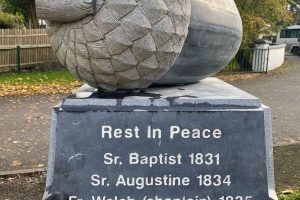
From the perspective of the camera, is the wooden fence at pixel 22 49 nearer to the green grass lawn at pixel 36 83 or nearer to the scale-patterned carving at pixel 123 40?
the green grass lawn at pixel 36 83

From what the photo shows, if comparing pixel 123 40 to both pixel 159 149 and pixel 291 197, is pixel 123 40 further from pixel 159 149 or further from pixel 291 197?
pixel 291 197

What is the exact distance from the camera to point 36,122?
8812 mm

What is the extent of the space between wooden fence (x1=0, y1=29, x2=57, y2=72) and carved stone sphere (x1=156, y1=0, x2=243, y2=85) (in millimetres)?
13521

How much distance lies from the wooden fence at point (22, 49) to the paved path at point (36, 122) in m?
5.42

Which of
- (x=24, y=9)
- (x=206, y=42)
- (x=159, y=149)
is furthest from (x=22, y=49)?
(x=159, y=149)

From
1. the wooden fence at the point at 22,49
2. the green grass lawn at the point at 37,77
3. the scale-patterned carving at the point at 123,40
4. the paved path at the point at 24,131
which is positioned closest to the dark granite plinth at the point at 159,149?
the scale-patterned carving at the point at 123,40

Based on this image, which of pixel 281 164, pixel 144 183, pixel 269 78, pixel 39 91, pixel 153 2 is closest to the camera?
pixel 153 2

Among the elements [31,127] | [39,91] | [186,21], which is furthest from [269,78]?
[186,21]

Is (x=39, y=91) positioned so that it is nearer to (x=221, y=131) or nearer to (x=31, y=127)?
(x=31, y=127)

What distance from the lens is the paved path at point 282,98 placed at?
814cm

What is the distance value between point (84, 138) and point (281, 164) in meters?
3.98

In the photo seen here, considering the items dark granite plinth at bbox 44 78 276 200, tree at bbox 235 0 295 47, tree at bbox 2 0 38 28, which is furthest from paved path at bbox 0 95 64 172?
tree at bbox 2 0 38 28

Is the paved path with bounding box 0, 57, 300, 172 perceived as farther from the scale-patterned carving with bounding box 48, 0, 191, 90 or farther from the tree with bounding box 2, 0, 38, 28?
the tree with bounding box 2, 0, 38, 28

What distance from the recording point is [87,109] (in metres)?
2.84
